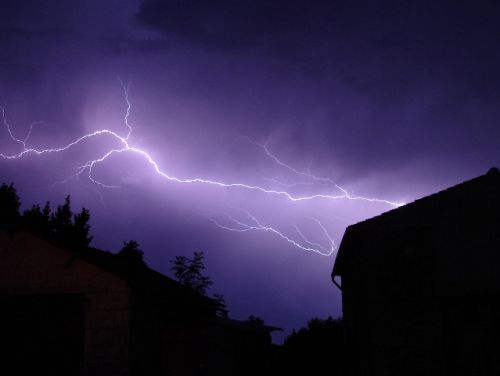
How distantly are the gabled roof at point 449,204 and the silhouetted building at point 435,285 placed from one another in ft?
0.07

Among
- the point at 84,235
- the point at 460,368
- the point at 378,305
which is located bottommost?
the point at 460,368

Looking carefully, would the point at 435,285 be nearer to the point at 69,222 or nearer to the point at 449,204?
the point at 449,204

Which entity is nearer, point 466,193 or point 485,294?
point 485,294

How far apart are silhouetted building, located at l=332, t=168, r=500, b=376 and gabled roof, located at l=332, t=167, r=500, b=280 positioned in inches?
0.8

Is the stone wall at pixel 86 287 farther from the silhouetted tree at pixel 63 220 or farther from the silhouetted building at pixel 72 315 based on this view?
the silhouetted tree at pixel 63 220

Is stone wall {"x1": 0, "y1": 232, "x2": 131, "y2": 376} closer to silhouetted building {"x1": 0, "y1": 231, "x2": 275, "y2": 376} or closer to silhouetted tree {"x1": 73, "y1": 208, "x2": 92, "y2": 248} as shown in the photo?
silhouetted building {"x1": 0, "y1": 231, "x2": 275, "y2": 376}

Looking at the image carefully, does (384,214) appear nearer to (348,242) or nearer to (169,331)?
(348,242)

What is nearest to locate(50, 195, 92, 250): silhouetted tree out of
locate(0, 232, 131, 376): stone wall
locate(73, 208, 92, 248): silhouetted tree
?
locate(73, 208, 92, 248): silhouetted tree

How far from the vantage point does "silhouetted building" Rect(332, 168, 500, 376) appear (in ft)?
35.6

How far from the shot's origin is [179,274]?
4369 centimetres

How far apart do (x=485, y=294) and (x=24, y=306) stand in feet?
34.0

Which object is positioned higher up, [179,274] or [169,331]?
[179,274]

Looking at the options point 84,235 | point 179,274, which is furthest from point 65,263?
point 179,274

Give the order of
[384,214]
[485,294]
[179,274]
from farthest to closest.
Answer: [179,274]
[384,214]
[485,294]
